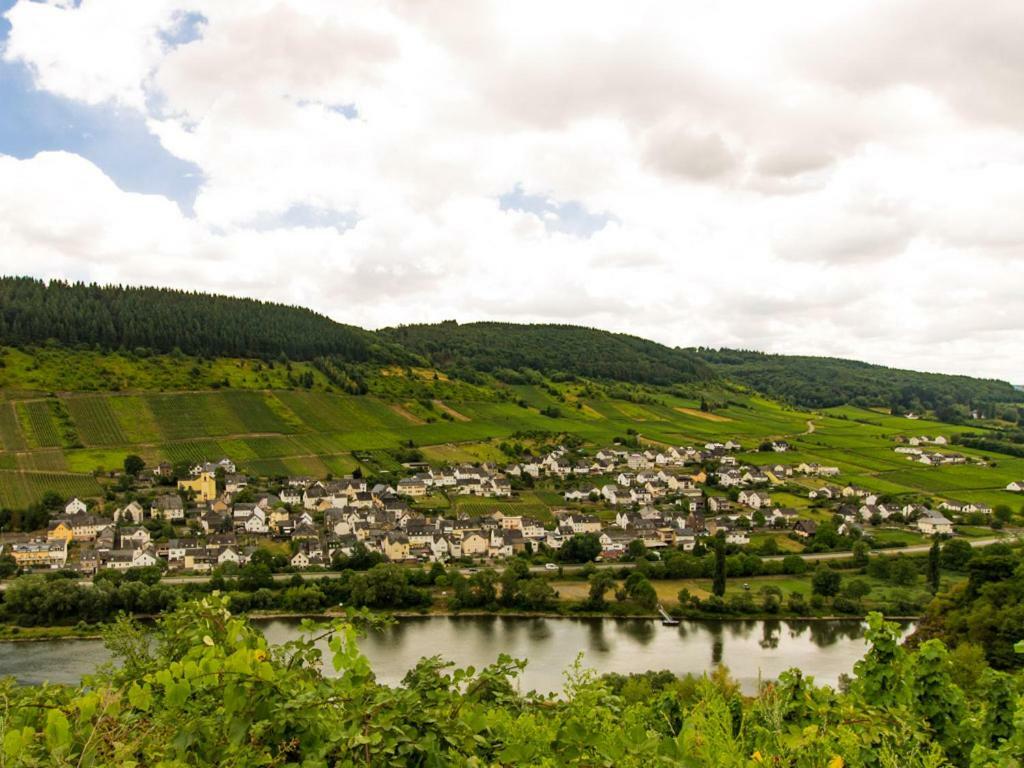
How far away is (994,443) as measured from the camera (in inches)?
3039

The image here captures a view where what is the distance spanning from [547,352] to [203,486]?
84672 millimetres

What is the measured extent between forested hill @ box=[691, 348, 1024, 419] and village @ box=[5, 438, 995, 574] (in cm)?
6804

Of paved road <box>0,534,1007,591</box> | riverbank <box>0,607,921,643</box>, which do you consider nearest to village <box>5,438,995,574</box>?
paved road <box>0,534,1007,591</box>

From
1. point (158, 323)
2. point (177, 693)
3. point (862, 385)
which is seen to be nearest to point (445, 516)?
point (177, 693)

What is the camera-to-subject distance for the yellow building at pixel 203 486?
5088cm

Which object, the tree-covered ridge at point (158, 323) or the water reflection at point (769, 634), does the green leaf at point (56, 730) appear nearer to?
the water reflection at point (769, 634)

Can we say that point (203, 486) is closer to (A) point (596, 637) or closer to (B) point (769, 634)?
(A) point (596, 637)

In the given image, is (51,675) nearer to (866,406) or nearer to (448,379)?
(448,379)

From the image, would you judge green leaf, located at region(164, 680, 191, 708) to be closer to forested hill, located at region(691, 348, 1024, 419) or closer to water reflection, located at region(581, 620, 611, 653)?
water reflection, located at region(581, 620, 611, 653)

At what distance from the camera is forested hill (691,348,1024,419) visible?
123m

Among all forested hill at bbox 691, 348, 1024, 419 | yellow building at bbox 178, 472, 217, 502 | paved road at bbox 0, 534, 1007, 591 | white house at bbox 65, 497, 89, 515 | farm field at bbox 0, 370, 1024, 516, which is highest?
forested hill at bbox 691, 348, 1024, 419

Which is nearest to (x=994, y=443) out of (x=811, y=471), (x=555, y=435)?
(x=811, y=471)

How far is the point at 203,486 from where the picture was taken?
5134cm

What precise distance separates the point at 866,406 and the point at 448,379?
7629 centimetres
